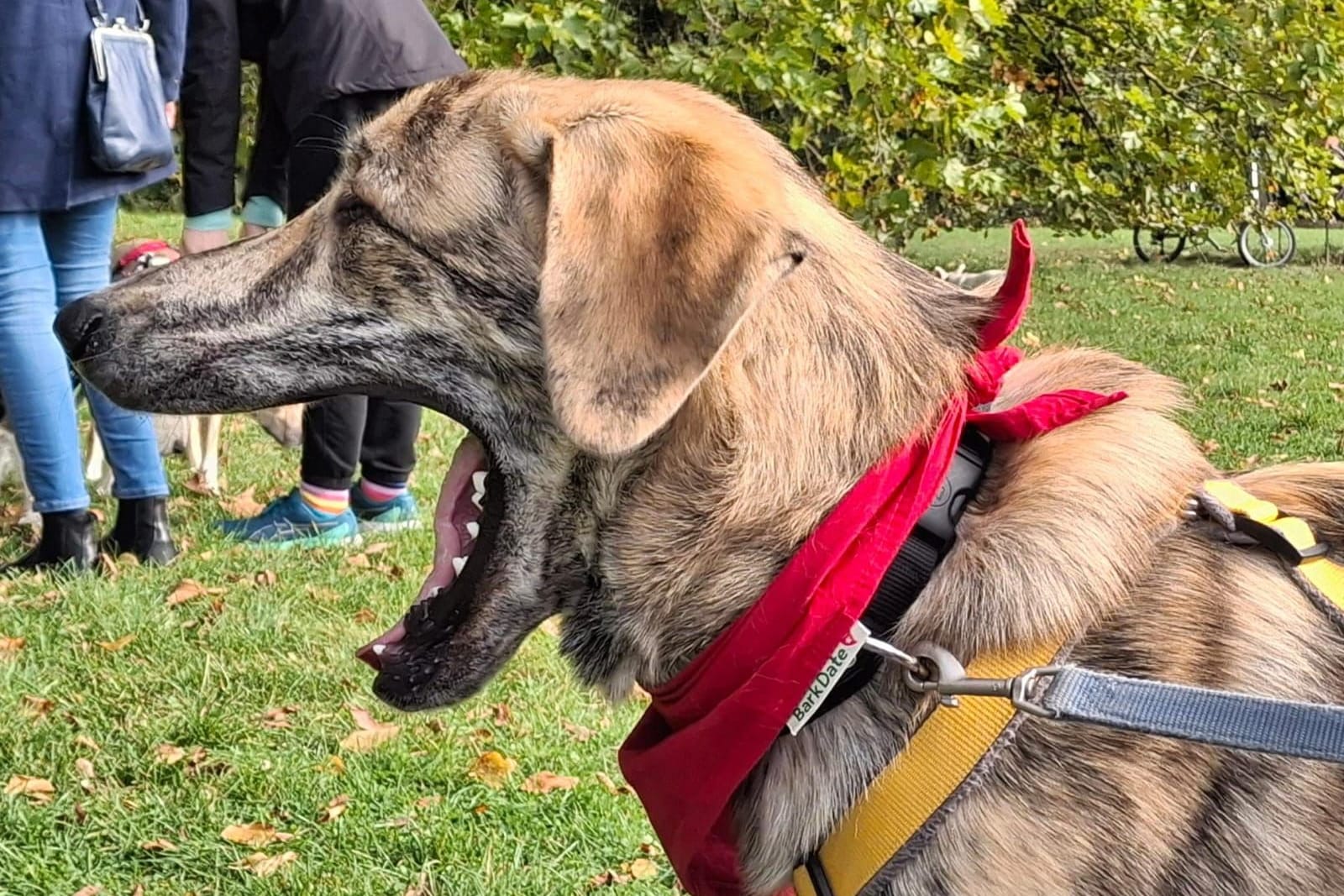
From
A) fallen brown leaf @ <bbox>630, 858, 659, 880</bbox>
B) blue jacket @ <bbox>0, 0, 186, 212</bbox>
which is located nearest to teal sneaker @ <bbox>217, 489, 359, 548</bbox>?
blue jacket @ <bbox>0, 0, 186, 212</bbox>

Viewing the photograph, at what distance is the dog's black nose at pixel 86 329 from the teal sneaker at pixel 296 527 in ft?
10.2

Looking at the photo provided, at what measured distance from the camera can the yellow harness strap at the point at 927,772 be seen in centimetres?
168

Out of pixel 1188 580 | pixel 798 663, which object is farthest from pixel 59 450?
pixel 1188 580

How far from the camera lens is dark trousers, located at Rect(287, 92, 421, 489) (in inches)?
A: 192

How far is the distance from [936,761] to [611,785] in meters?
2.16

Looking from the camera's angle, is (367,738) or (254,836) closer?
(254,836)

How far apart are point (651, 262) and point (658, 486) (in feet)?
1.19

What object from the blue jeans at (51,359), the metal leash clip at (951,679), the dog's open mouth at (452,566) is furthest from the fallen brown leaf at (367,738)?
the metal leash clip at (951,679)

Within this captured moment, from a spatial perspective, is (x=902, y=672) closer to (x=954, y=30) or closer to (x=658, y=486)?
(x=658, y=486)

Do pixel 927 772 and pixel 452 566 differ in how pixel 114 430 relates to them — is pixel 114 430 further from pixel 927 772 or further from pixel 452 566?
pixel 927 772

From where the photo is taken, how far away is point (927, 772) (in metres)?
1.70

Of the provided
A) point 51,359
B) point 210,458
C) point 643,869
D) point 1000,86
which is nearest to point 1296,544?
point 643,869

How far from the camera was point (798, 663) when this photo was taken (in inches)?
67.0

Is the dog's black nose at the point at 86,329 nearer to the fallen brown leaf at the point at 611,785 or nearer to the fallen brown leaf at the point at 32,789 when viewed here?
the fallen brown leaf at the point at 32,789
